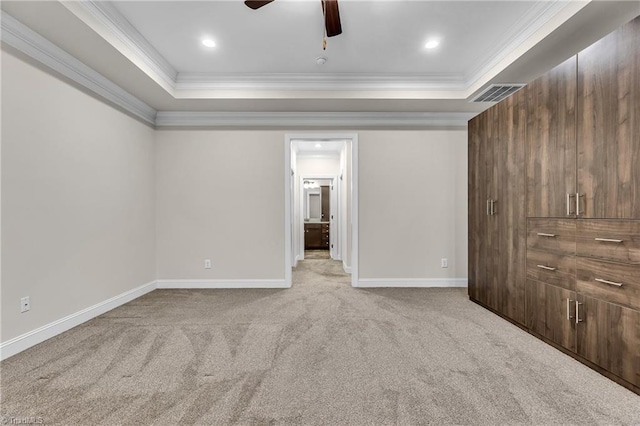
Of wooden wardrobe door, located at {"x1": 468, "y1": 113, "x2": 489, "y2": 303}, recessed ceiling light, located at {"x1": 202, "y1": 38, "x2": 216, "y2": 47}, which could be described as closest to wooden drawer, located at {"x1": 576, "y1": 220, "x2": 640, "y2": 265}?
wooden wardrobe door, located at {"x1": 468, "y1": 113, "x2": 489, "y2": 303}

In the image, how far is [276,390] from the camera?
5.51 feet

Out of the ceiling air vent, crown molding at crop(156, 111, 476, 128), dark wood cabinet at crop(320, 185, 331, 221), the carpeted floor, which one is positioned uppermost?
the ceiling air vent

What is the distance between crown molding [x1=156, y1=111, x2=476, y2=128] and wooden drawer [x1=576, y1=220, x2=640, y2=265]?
246cm

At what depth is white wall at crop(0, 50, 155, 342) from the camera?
2096 millimetres

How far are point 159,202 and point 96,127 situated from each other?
133 centimetres

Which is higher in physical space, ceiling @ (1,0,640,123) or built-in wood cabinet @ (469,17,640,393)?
ceiling @ (1,0,640,123)

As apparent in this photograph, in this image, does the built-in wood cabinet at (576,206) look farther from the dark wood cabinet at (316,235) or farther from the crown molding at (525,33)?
the dark wood cabinet at (316,235)

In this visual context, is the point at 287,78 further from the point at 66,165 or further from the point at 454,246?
the point at 454,246

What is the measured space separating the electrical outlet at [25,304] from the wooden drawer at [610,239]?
14.1 feet

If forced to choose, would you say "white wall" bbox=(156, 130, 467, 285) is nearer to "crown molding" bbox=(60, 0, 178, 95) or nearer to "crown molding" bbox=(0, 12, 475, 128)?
"crown molding" bbox=(0, 12, 475, 128)

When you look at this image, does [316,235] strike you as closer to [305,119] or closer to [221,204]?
[221,204]

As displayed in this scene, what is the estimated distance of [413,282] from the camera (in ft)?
13.0

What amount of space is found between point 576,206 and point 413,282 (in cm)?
229

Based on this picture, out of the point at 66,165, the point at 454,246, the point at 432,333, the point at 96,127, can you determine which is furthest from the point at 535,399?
the point at 96,127
